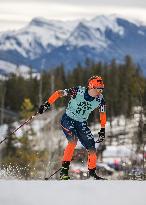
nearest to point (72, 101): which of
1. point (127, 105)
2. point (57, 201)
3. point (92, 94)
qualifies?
point (92, 94)

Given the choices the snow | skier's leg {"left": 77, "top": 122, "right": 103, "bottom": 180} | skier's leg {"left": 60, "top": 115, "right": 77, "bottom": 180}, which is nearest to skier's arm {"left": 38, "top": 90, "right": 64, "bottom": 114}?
skier's leg {"left": 60, "top": 115, "right": 77, "bottom": 180}

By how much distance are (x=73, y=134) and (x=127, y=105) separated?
420 feet

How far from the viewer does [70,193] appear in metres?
7.89

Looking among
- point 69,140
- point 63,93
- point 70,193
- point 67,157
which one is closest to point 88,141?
point 69,140

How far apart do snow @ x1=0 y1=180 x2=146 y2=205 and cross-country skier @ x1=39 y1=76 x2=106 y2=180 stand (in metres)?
3.21

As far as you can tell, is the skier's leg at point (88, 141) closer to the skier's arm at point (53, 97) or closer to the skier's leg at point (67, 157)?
the skier's leg at point (67, 157)

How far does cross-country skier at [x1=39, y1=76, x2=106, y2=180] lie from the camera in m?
11.7

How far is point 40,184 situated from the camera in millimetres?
8336

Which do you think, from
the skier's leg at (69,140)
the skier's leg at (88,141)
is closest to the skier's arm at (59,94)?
the skier's leg at (69,140)

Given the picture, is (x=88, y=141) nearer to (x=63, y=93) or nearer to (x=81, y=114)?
(x=81, y=114)

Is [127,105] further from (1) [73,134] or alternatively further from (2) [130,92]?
(1) [73,134]

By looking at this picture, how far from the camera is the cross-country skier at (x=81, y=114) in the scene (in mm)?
11680

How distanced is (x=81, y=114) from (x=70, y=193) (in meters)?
3.95

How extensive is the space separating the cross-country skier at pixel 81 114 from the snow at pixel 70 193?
3.21m
